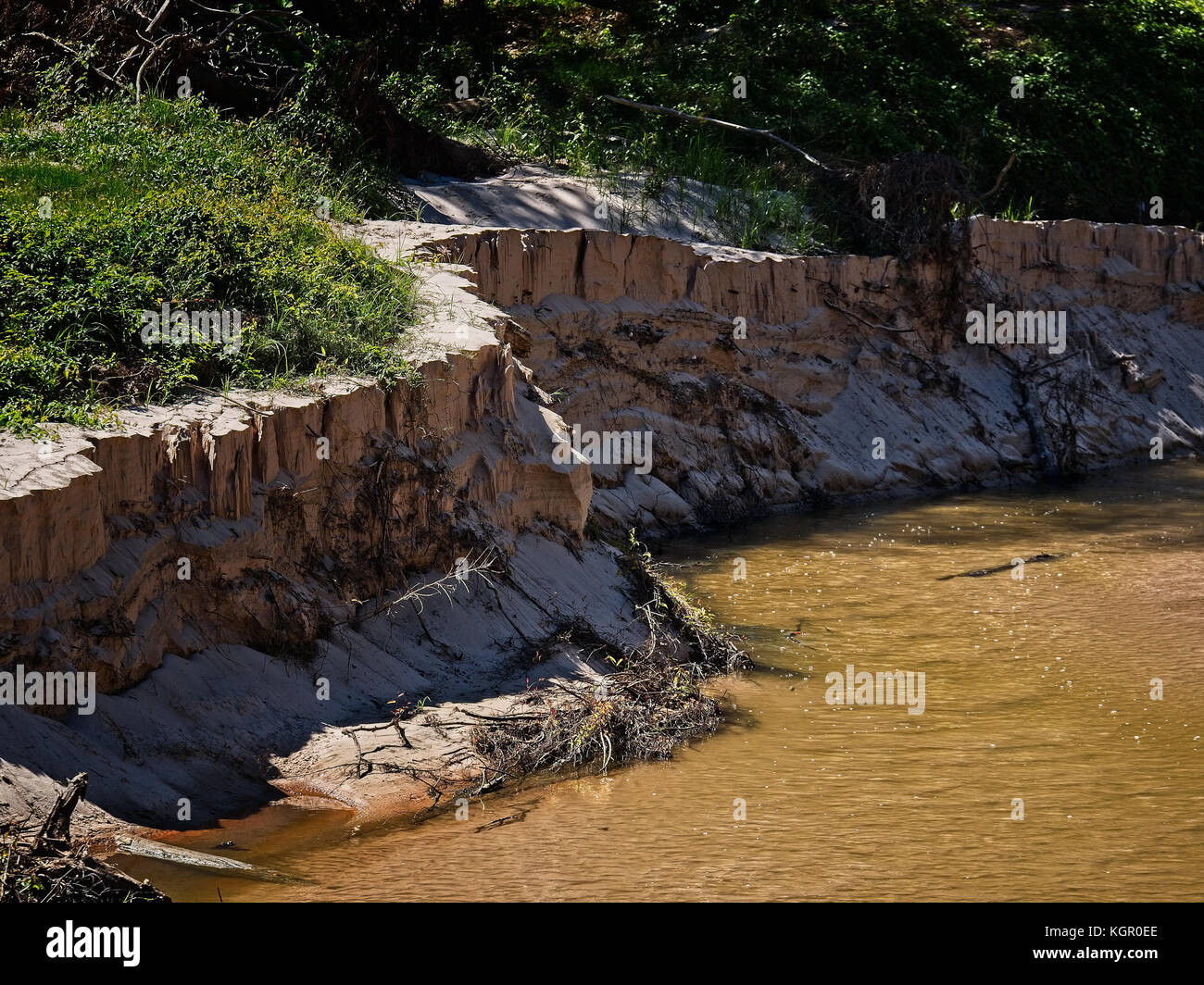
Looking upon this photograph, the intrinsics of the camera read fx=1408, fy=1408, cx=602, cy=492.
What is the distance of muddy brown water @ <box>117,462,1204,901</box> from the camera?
536 centimetres

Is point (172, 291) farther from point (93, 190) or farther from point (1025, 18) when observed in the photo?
point (1025, 18)

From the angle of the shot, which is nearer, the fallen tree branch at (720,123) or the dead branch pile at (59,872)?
the dead branch pile at (59,872)

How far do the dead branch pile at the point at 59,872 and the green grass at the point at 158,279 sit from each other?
77.9 inches

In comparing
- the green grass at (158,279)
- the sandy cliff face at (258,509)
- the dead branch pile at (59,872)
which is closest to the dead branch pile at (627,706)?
the sandy cliff face at (258,509)

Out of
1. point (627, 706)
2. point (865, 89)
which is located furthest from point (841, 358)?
point (627, 706)

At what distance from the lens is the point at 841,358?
1420cm

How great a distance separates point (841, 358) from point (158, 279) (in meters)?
8.13

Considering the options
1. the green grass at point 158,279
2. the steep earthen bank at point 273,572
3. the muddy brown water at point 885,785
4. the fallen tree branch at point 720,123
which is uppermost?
the fallen tree branch at point 720,123

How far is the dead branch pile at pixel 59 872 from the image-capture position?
4.64 metres

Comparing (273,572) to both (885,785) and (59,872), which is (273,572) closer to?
(59,872)

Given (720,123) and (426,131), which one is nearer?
(426,131)

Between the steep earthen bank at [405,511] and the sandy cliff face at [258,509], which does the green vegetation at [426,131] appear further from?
the steep earthen bank at [405,511]

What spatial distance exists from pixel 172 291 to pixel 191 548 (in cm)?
172

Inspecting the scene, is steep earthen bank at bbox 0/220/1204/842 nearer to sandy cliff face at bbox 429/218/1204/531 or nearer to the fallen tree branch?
sandy cliff face at bbox 429/218/1204/531
